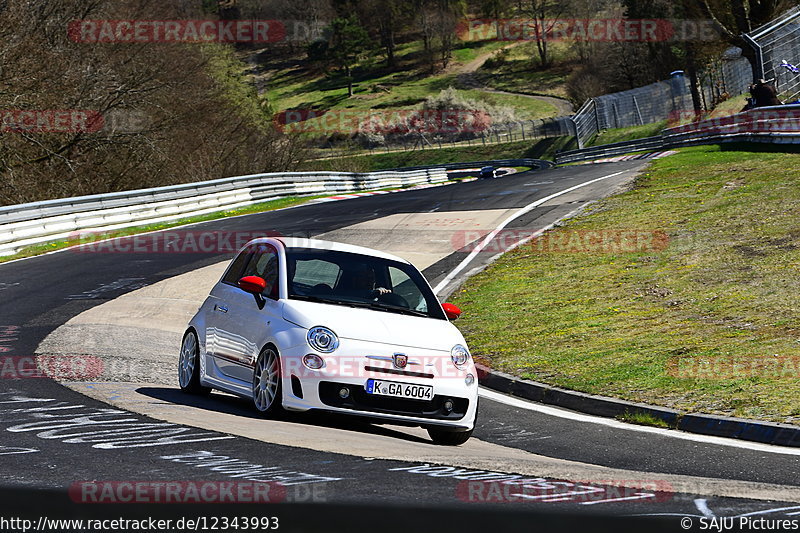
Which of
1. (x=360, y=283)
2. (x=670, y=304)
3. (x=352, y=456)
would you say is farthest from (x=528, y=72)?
(x=352, y=456)

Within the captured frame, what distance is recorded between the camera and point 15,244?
2359cm

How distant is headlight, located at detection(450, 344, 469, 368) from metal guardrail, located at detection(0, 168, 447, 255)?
56.2ft

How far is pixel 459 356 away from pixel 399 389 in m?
0.74

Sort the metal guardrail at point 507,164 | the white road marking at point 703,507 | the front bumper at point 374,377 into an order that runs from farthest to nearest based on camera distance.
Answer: the metal guardrail at point 507,164 → the front bumper at point 374,377 → the white road marking at point 703,507

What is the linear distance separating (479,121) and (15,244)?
9181cm

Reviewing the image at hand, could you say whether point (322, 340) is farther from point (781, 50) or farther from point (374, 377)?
point (781, 50)

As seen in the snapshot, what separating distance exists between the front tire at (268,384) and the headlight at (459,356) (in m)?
1.55

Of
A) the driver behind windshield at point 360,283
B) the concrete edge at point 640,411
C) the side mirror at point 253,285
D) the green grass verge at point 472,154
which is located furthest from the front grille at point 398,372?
the green grass verge at point 472,154

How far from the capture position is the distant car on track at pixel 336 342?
27.2 feet

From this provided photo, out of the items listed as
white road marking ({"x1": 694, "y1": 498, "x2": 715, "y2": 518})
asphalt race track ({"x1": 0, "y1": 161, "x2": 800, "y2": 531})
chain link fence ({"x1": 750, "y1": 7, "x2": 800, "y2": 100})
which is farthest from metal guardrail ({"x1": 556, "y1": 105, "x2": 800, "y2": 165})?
white road marking ({"x1": 694, "y1": 498, "x2": 715, "y2": 518})

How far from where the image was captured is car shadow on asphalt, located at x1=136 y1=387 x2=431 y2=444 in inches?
340

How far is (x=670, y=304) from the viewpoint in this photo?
15.3 meters

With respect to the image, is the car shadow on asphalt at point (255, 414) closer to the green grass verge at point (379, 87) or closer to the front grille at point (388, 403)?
the front grille at point (388, 403)

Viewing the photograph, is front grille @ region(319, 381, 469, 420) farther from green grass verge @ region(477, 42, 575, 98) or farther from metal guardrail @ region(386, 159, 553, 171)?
green grass verge @ region(477, 42, 575, 98)
